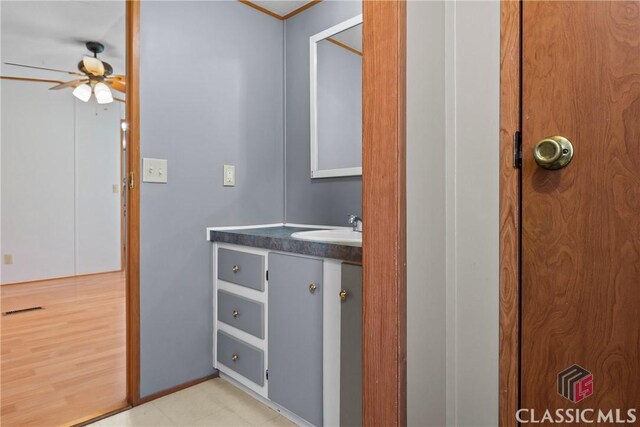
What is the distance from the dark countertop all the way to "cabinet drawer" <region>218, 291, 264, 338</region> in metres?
0.28

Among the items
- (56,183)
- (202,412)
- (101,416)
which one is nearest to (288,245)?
(202,412)

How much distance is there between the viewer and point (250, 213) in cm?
219

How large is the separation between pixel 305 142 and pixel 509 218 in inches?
58.6

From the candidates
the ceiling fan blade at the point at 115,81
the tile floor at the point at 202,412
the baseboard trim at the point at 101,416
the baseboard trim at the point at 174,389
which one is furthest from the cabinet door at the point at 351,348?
the ceiling fan blade at the point at 115,81

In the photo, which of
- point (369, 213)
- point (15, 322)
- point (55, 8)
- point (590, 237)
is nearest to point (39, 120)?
point (55, 8)

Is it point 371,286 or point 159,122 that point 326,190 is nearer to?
point 159,122

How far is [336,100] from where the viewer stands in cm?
208

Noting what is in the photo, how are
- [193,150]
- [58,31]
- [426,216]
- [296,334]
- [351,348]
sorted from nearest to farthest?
[426,216], [351,348], [296,334], [193,150], [58,31]

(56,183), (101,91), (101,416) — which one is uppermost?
(101,91)

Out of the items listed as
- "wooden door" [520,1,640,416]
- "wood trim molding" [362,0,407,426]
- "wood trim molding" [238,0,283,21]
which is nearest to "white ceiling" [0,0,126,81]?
"wood trim molding" [238,0,283,21]

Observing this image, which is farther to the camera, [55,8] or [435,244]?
[55,8]

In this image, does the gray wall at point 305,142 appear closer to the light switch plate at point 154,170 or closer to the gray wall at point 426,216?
the light switch plate at point 154,170

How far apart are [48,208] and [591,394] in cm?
518

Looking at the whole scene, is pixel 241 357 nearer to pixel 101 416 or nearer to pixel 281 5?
pixel 101 416
